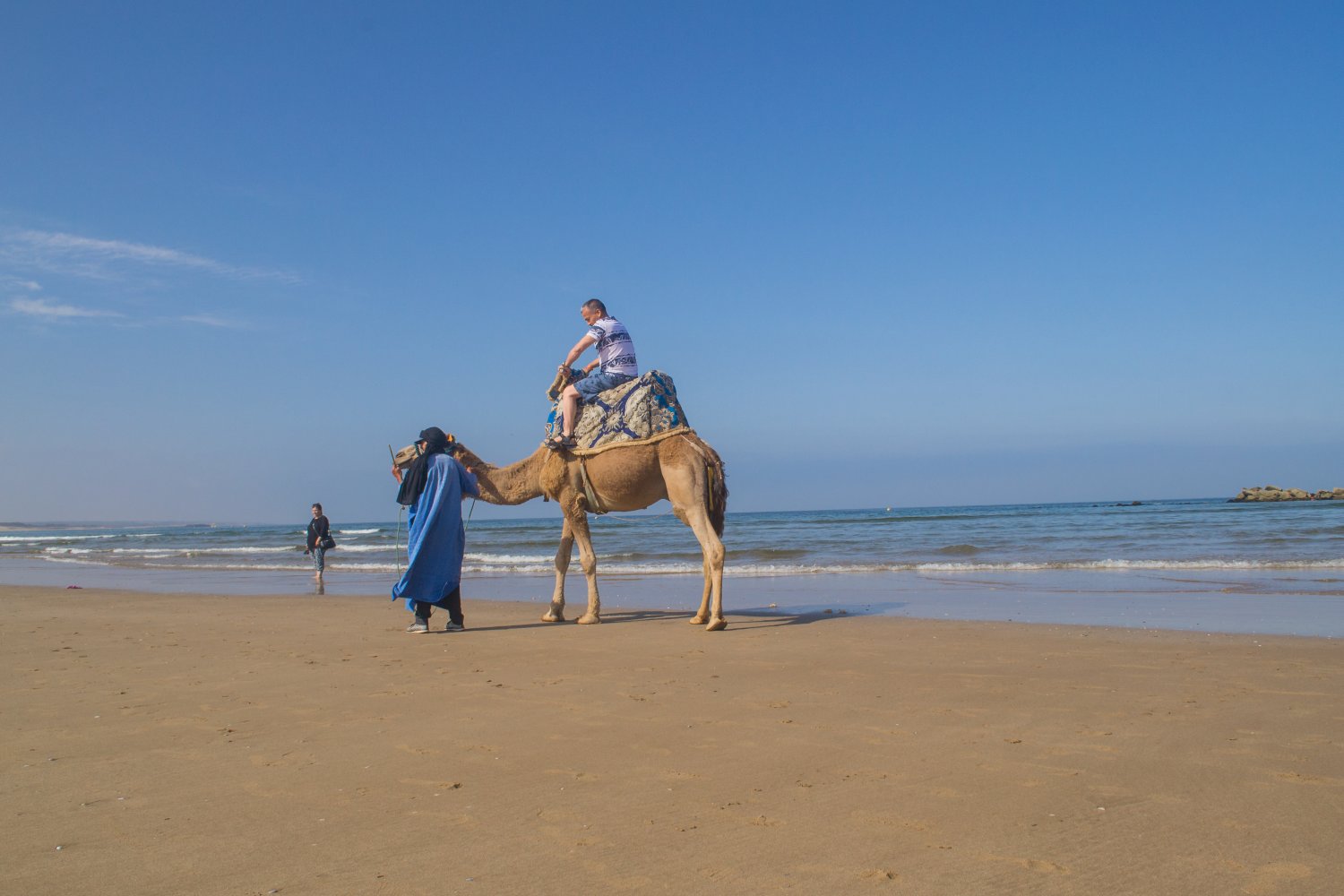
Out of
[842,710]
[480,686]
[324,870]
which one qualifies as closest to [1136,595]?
[842,710]

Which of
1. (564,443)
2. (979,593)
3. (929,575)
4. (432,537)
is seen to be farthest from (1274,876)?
(929,575)

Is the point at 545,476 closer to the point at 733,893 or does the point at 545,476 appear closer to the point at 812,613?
the point at 812,613

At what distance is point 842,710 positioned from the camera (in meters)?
5.67

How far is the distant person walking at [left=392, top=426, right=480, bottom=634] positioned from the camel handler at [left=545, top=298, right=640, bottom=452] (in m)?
1.29

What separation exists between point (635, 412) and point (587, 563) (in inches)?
73.1

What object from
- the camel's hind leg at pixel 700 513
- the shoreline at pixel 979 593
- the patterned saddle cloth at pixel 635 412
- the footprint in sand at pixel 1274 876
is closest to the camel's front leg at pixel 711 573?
the camel's hind leg at pixel 700 513

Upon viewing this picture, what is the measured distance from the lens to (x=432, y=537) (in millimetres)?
10055

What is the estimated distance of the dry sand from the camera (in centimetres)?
326

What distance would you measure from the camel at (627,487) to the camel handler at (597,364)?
14.8 inches

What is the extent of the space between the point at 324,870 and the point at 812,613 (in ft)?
29.0

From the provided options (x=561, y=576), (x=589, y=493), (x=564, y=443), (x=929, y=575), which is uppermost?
(x=564, y=443)

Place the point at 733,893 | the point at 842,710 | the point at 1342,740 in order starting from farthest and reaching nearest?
the point at 842,710 → the point at 1342,740 → the point at 733,893

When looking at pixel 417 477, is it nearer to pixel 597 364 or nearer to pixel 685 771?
pixel 597 364

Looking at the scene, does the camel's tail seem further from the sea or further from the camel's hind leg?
the sea
